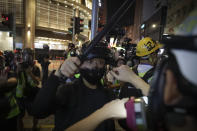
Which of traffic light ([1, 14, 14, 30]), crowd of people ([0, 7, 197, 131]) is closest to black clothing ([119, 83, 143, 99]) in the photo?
crowd of people ([0, 7, 197, 131])

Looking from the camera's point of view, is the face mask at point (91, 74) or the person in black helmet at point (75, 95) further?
the face mask at point (91, 74)

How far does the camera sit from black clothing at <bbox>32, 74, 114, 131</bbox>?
1397mm

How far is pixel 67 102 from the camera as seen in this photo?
1636 mm

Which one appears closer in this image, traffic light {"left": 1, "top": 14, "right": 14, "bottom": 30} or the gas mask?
the gas mask

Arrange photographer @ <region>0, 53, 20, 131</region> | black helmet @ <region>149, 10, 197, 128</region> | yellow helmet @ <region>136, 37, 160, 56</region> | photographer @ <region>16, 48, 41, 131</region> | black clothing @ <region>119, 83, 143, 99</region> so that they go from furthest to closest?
1. yellow helmet @ <region>136, 37, 160, 56</region>
2. black clothing @ <region>119, 83, 143, 99</region>
3. photographer @ <region>16, 48, 41, 131</region>
4. photographer @ <region>0, 53, 20, 131</region>
5. black helmet @ <region>149, 10, 197, 128</region>

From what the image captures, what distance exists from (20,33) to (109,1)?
20.4 metres

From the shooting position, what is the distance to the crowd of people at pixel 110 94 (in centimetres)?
55

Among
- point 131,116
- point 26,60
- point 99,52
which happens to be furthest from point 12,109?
point 131,116

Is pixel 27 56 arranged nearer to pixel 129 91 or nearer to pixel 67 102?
pixel 67 102

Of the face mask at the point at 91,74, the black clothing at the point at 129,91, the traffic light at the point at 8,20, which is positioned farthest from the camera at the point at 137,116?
the traffic light at the point at 8,20

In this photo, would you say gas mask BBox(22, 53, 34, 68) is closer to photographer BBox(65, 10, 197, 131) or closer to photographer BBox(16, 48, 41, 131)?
photographer BBox(16, 48, 41, 131)

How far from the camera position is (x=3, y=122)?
86.9 inches

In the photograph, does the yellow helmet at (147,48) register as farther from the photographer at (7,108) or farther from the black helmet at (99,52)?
the photographer at (7,108)

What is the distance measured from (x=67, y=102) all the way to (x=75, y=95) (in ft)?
0.40
